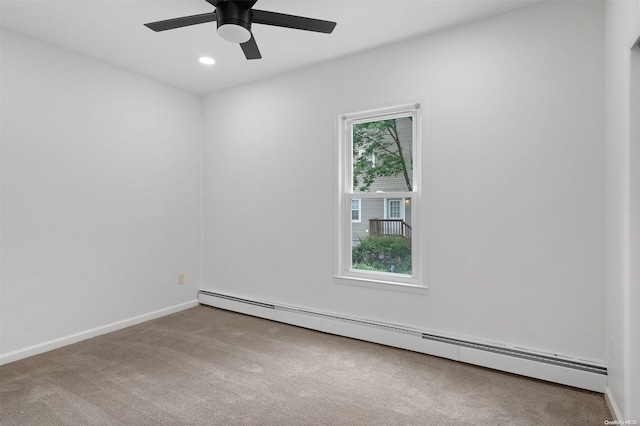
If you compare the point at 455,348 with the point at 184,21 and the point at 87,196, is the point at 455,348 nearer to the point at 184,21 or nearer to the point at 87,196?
the point at 184,21

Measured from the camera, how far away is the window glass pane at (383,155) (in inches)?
120

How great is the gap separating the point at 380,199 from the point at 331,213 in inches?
19.3

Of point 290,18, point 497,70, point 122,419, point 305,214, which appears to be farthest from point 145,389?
point 497,70

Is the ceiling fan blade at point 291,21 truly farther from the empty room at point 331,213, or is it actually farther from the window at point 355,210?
the window at point 355,210

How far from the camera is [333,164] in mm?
3336

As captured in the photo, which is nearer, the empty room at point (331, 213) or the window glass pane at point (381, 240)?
the empty room at point (331, 213)

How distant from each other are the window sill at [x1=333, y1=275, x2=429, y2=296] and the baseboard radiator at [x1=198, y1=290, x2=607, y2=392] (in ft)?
1.02

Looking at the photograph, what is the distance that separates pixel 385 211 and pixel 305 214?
2.68 feet

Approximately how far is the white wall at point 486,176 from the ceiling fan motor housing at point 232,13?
4.51 ft

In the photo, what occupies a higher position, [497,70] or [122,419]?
[497,70]

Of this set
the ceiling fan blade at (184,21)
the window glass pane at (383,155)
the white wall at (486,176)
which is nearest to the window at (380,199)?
the window glass pane at (383,155)

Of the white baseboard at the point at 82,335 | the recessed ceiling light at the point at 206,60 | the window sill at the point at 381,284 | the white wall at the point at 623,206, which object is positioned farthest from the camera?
the recessed ceiling light at the point at 206,60

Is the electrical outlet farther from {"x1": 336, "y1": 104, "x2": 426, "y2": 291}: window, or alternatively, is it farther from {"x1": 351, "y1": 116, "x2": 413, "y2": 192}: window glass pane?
{"x1": 351, "y1": 116, "x2": 413, "y2": 192}: window glass pane

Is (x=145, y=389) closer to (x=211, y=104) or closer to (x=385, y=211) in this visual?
(x=385, y=211)
